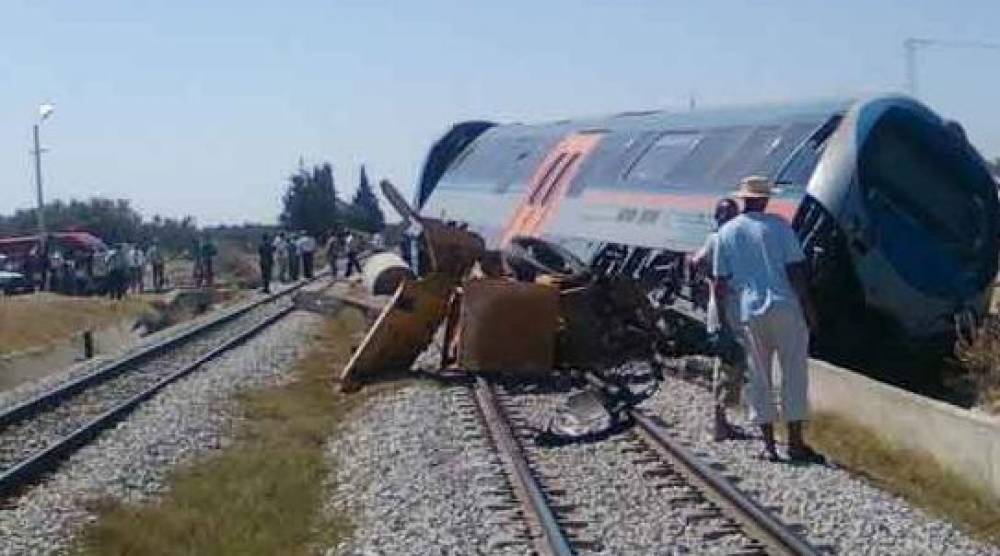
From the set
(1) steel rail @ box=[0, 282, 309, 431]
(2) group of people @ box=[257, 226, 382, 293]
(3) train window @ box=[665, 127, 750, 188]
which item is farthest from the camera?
(2) group of people @ box=[257, 226, 382, 293]

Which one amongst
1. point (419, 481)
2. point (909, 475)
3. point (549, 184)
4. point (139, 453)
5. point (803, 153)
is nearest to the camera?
point (909, 475)

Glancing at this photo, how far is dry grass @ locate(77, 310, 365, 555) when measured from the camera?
36.3ft

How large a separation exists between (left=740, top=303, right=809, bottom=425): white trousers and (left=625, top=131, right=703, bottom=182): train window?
845 centimetres

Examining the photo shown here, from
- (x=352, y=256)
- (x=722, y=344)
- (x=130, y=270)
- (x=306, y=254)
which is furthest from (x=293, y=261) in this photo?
(x=722, y=344)

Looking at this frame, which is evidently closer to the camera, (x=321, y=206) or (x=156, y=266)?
(x=156, y=266)

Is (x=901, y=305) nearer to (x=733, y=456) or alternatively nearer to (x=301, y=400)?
(x=733, y=456)

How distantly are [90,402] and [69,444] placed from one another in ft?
14.4

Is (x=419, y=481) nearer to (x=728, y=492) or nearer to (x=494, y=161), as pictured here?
(x=728, y=492)

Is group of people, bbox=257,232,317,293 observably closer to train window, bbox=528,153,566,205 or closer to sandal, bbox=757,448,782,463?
train window, bbox=528,153,566,205

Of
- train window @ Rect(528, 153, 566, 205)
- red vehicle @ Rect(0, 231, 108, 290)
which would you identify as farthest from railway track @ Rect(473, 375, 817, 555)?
red vehicle @ Rect(0, 231, 108, 290)

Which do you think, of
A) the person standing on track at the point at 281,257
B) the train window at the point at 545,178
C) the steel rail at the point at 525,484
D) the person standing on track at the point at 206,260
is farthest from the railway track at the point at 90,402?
the person standing on track at the point at 281,257

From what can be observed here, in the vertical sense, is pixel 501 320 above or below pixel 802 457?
above

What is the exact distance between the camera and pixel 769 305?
11.8 meters

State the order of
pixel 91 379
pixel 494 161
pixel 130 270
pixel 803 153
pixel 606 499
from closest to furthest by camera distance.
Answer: pixel 606 499, pixel 803 153, pixel 91 379, pixel 494 161, pixel 130 270
